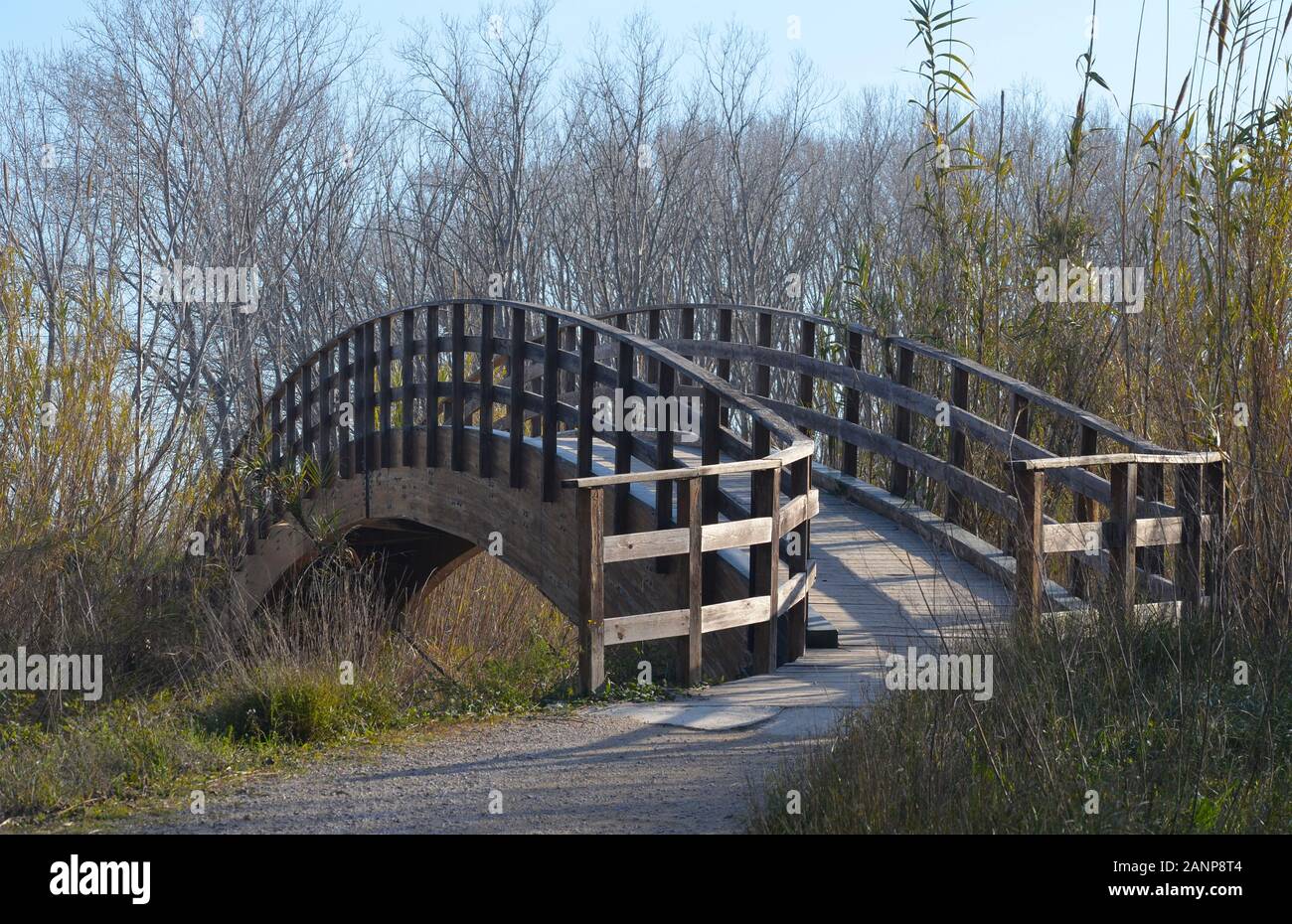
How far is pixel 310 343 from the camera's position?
33.4 meters

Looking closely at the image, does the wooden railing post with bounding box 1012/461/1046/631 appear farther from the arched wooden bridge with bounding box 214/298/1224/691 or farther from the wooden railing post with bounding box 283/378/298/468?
the wooden railing post with bounding box 283/378/298/468

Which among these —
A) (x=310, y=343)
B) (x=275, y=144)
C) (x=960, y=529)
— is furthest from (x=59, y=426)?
(x=310, y=343)

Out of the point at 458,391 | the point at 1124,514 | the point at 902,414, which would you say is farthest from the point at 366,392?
the point at 1124,514

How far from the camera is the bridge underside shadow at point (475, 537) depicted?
9.52 meters

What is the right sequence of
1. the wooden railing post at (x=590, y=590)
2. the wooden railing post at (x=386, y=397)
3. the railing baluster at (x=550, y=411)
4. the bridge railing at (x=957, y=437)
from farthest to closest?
the wooden railing post at (x=386, y=397) < the railing baluster at (x=550, y=411) < the bridge railing at (x=957, y=437) < the wooden railing post at (x=590, y=590)

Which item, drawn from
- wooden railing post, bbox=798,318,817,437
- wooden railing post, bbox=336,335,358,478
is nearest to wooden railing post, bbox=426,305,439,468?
wooden railing post, bbox=336,335,358,478

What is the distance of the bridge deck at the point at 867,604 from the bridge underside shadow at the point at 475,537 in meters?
0.69

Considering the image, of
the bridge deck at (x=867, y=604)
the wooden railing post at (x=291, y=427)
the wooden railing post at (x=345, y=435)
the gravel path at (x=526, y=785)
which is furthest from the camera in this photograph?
the wooden railing post at (x=291, y=427)

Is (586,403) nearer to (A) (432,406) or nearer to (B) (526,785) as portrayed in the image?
(A) (432,406)

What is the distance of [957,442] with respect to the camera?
10805 mm

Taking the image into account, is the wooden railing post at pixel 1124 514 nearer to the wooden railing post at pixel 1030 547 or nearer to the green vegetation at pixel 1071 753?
the wooden railing post at pixel 1030 547

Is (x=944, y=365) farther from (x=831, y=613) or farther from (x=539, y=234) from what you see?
(x=539, y=234)

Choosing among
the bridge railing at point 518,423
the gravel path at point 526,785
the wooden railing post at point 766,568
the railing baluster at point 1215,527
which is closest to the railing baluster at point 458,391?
the bridge railing at point 518,423

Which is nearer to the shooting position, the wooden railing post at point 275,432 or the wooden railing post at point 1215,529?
the wooden railing post at point 1215,529
